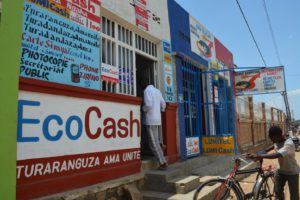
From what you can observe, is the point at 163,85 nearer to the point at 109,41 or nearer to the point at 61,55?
the point at 109,41

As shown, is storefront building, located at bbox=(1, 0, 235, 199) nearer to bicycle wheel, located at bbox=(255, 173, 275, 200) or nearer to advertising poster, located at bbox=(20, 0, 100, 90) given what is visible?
advertising poster, located at bbox=(20, 0, 100, 90)

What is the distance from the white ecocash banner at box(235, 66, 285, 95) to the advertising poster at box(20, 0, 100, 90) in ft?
32.1

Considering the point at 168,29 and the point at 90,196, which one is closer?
the point at 90,196

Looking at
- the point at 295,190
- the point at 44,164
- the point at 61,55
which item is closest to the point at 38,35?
the point at 61,55

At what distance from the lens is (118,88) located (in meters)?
5.76

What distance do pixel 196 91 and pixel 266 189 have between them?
459cm

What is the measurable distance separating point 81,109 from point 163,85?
3143 millimetres

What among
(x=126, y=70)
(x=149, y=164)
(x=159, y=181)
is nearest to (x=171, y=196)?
(x=159, y=181)

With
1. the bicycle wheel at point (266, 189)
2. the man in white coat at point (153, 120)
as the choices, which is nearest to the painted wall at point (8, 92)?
the man in white coat at point (153, 120)

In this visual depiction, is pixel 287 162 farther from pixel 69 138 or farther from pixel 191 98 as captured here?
pixel 191 98

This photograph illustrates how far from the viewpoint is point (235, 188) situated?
4.44 m

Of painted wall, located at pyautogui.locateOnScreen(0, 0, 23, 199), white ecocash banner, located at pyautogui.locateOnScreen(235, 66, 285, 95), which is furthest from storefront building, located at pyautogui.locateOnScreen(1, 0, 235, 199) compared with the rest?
white ecocash banner, located at pyautogui.locateOnScreen(235, 66, 285, 95)

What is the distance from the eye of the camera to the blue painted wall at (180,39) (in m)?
7.73

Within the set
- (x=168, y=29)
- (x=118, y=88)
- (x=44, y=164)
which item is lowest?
(x=44, y=164)
